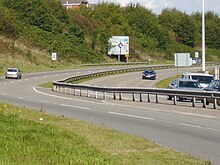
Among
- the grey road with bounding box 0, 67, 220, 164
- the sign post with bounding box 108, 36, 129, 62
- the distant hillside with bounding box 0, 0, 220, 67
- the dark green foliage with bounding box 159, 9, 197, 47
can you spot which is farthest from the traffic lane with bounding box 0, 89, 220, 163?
the dark green foliage with bounding box 159, 9, 197, 47

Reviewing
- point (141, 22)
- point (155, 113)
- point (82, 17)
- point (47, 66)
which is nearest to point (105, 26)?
point (82, 17)

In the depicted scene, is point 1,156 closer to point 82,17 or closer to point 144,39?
point 82,17

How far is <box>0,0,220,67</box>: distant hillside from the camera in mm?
95750

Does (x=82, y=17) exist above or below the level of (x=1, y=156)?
above

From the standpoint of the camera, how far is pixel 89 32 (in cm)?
12081

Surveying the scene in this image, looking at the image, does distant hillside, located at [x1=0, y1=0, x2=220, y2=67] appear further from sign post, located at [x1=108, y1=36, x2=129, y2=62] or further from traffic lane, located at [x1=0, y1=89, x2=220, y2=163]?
traffic lane, located at [x1=0, y1=89, x2=220, y2=163]

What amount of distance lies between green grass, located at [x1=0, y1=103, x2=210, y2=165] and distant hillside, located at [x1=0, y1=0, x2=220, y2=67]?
72925mm

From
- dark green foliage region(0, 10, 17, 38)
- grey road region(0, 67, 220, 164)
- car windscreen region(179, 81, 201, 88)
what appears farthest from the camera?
dark green foliage region(0, 10, 17, 38)

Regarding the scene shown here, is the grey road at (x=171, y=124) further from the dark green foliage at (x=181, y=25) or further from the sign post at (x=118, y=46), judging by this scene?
the dark green foliage at (x=181, y=25)

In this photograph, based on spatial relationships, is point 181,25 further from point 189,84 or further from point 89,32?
point 189,84

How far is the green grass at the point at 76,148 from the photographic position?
32.7ft

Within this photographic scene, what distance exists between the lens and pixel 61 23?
112 meters

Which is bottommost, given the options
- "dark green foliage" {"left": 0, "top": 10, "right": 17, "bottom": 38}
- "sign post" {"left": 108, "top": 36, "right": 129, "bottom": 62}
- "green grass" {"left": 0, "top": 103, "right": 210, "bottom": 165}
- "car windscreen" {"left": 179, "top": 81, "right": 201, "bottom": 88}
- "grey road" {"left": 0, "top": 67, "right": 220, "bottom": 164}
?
"grey road" {"left": 0, "top": 67, "right": 220, "bottom": 164}

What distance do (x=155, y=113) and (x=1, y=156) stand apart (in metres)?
15.1
